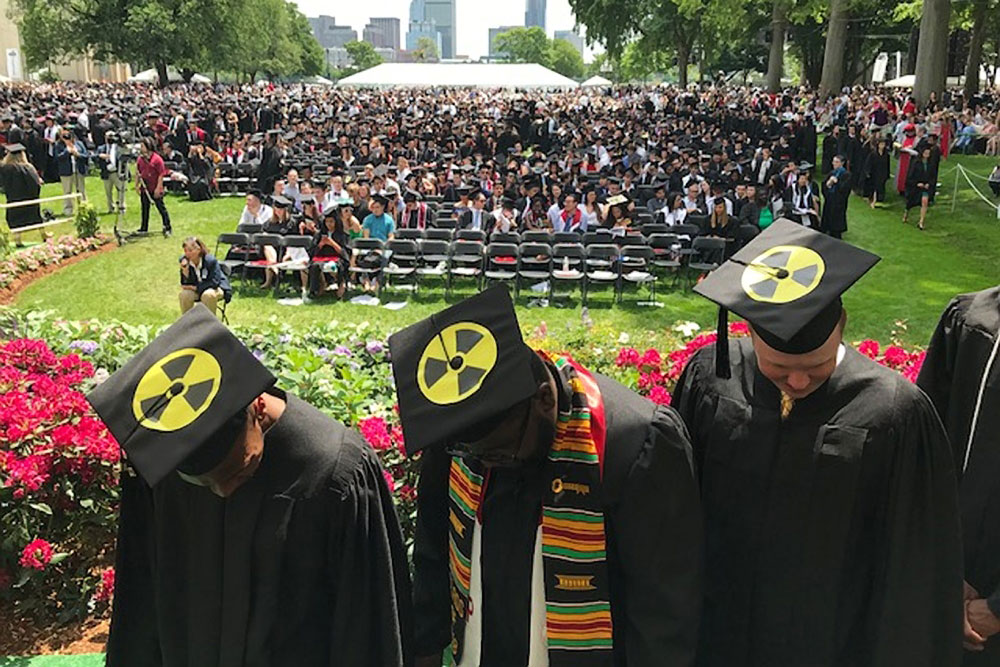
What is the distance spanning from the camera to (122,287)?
12758mm

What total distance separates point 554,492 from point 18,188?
51.6ft

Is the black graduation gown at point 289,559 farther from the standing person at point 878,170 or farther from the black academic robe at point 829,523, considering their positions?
the standing person at point 878,170

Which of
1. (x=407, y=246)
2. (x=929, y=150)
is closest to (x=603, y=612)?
(x=407, y=246)

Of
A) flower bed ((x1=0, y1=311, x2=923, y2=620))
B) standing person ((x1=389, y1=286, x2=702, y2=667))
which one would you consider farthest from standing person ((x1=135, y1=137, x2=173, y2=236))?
standing person ((x1=389, y1=286, x2=702, y2=667))

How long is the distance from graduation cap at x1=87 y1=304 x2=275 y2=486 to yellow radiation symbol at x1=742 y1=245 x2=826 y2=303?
1468 mm

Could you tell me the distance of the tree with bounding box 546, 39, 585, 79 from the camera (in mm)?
165625

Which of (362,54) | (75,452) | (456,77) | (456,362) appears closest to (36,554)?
(75,452)

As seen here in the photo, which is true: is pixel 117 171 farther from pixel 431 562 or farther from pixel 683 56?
pixel 683 56

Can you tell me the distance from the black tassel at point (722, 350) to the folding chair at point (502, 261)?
9.66m

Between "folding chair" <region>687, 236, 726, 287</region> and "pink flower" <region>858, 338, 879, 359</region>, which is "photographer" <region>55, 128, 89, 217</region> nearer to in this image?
"folding chair" <region>687, 236, 726, 287</region>

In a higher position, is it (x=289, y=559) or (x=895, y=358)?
(x=289, y=559)

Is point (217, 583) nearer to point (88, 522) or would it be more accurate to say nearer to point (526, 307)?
point (88, 522)

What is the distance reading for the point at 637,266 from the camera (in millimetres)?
12852

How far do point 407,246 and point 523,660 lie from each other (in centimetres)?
1051
